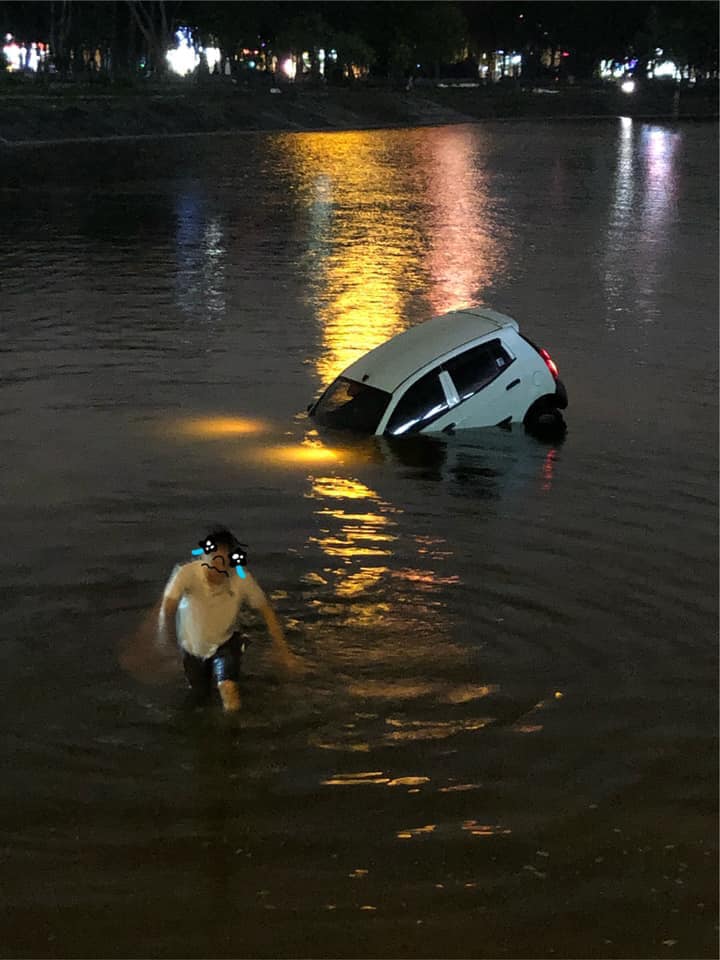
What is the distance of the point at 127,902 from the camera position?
25.8 feet

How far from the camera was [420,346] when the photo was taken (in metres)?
18.1

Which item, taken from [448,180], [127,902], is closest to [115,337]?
[127,902]

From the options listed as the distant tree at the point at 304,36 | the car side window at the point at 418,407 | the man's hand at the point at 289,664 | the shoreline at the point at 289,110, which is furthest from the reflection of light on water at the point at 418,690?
the distant tree at the point at 304,36

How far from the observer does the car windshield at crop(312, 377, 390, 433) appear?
18078 mm

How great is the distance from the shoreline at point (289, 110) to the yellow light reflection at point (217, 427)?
54.3 m

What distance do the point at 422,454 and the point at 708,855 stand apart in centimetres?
962

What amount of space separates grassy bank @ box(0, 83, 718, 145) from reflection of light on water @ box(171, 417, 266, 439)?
56559 millimetres

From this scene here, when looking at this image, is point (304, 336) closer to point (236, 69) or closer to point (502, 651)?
point (502, 651)

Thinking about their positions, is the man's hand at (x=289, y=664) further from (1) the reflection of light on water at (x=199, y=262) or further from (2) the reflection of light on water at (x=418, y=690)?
(1) the reflection of light on water at (x=199, y=262)

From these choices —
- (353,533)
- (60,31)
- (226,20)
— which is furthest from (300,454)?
(226,20)

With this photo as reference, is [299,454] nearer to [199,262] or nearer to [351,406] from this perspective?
[351,406]

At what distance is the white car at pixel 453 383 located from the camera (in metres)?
17.8

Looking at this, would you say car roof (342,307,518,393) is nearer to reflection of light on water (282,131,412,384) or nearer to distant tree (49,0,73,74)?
reflection of light on water (282,131,412,384)
